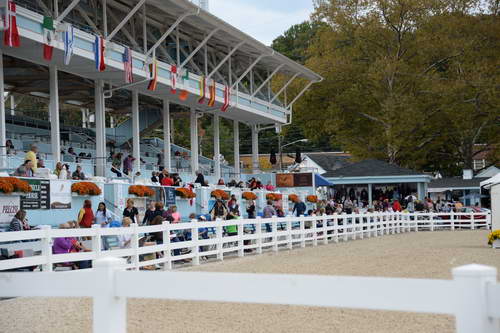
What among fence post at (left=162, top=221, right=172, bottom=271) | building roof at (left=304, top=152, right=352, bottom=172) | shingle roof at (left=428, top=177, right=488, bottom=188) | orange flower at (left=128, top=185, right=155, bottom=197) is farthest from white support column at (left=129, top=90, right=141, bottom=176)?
building roof at (left=304, top=152, right=352, bottom=172)

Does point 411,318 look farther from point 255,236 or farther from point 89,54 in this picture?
point 89,54

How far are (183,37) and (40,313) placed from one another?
2896 cm

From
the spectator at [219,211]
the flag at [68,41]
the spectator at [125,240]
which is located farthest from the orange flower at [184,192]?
the spectator at [125,240]

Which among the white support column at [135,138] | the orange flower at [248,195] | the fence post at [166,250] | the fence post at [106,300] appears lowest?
the fence post at [166,250]

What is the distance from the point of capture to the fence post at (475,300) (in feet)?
11.7

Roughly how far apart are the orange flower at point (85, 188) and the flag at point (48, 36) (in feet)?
14.4

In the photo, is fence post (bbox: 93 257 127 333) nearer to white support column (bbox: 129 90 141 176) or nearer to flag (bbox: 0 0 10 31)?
flag (bbox: 0 0 10 31)

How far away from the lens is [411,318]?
9.53 meters

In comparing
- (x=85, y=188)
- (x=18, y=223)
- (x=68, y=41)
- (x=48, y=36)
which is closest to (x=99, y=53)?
(x=68, y=41)

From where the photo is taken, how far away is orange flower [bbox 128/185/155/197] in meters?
24.9

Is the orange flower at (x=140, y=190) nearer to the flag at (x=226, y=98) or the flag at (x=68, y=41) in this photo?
the flag at (x=68, y=41)

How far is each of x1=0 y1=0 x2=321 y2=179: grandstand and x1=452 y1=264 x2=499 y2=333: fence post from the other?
64.5 ft

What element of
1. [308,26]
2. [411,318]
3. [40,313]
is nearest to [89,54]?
[40,313]

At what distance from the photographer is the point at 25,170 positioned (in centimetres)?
1945
